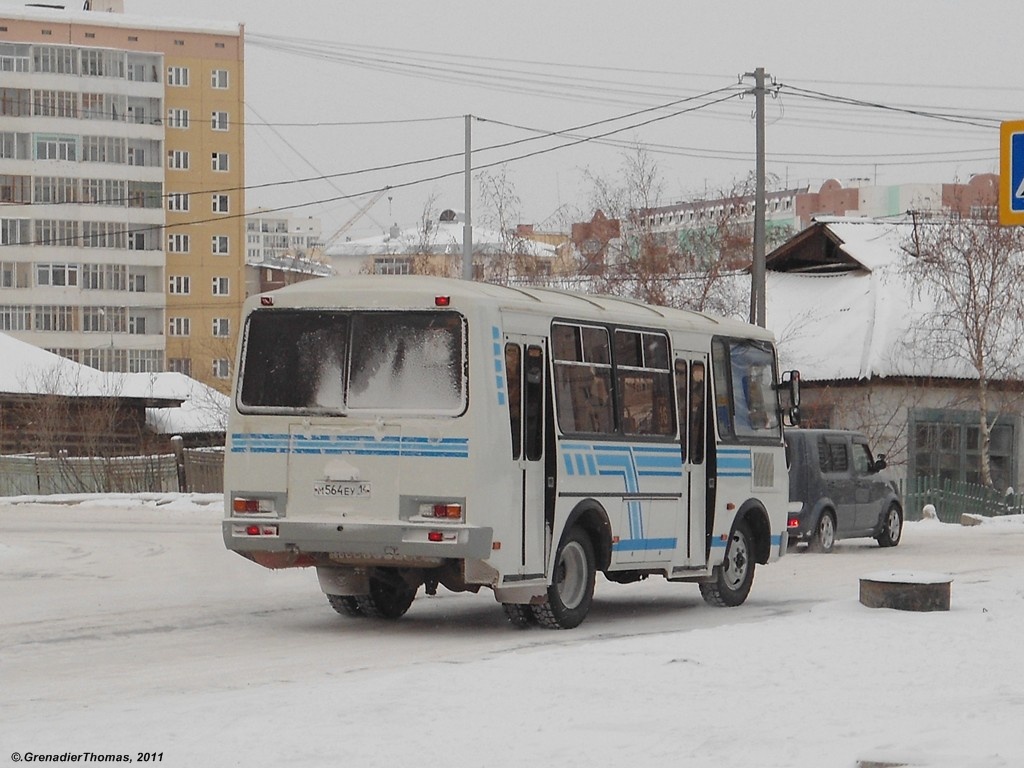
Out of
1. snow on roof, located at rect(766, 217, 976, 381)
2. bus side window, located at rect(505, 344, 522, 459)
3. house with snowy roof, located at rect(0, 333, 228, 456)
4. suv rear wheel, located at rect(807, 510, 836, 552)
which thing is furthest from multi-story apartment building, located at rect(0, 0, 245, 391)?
bus side window, located at rect(505, 344, 522, 459)

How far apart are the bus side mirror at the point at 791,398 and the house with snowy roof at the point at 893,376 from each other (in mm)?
27278

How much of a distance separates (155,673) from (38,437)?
43.3 meters

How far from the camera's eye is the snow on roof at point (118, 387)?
2279 inches

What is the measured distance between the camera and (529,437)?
50.2 ft

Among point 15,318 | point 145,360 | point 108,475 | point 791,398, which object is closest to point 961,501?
point 108,475

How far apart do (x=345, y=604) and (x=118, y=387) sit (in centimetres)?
4524

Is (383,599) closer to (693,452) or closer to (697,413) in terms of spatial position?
(693,452)

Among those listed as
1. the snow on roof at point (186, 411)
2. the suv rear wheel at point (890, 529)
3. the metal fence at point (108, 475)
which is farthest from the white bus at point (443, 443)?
the snow on roof at point (186, 411)

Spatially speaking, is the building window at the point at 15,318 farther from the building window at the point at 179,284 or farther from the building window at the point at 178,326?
the building window at the point at 179,284

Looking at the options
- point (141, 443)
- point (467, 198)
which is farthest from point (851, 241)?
point (141, 443)

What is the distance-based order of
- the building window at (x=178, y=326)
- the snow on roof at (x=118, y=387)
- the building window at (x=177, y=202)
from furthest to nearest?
1. the building window at (x=178, y=326)
2. the building window at (x=177, y=202)
3. the snow on roof at (x=118, y=387)

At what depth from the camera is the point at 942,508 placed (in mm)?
45156

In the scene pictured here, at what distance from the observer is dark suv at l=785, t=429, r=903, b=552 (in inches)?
1099

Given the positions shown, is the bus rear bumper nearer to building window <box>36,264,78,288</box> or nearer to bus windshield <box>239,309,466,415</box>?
bus windshield <box>239,309,466,415</box>
